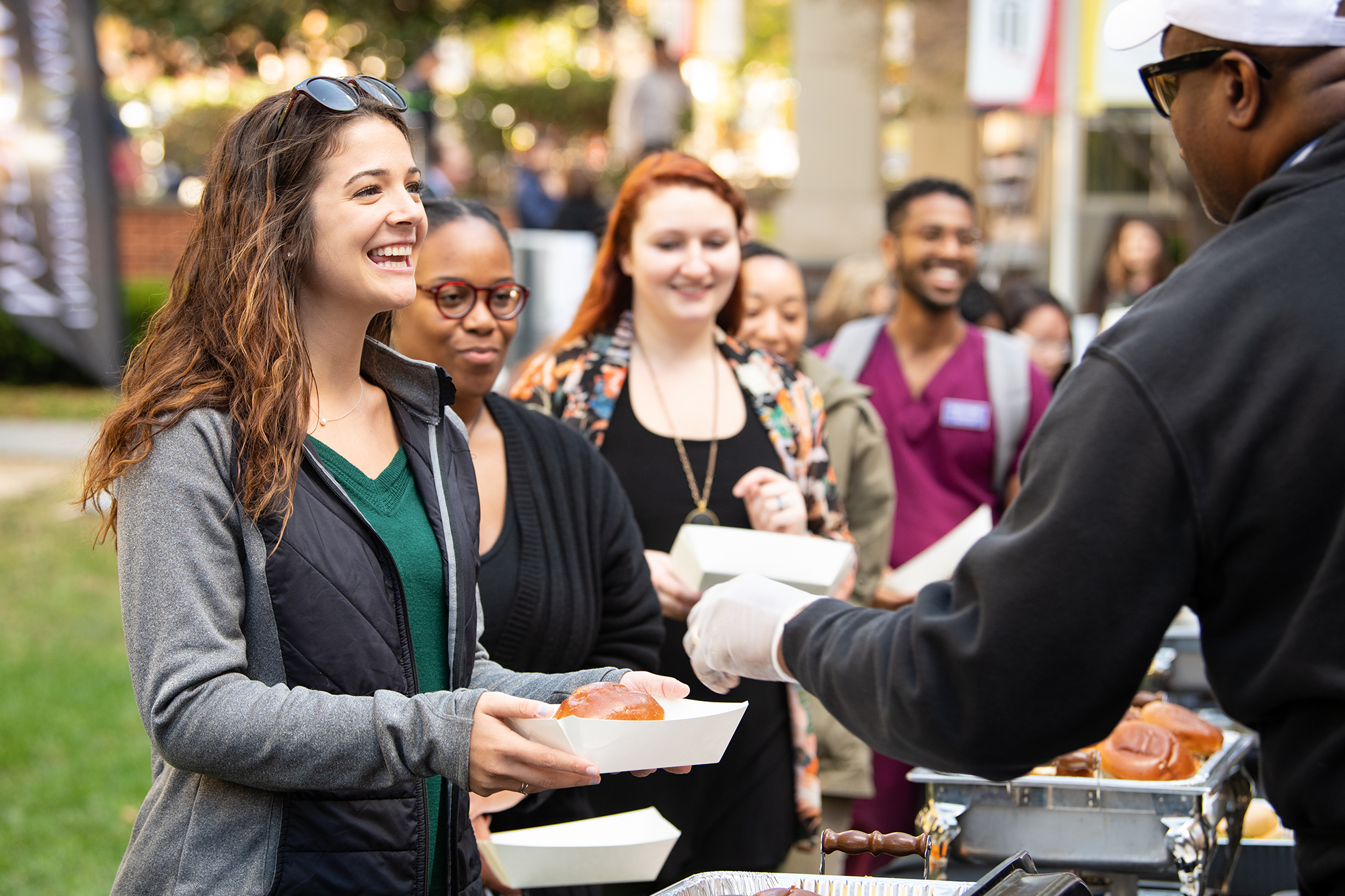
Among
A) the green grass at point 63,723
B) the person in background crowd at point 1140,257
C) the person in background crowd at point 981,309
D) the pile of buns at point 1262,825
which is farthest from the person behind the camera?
the person in background crowd at point 1140,257

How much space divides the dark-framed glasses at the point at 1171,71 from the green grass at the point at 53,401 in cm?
1290

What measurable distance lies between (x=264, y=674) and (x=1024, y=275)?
13.4 m

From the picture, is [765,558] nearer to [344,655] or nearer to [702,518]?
[702,518]

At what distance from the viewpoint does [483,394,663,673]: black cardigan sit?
100 inches

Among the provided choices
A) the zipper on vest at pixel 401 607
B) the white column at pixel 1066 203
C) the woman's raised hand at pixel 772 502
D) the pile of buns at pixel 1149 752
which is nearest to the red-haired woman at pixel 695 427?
the woman's raised hand at pixel 772 502

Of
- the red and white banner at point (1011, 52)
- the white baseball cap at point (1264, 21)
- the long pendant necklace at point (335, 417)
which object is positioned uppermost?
the red and white banner at point (1011, 52)

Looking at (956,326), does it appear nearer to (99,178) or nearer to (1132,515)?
(1132,515)

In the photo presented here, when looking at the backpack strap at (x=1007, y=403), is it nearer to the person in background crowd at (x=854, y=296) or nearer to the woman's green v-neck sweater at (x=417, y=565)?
the person in background crowd at (x=854, y=296)

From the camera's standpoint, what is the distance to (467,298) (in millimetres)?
2793


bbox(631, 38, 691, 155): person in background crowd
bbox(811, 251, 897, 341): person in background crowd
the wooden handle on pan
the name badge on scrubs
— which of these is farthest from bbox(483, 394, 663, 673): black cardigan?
bbox(631, 38, 691, 155): person in background crowd

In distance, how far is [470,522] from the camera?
2113 mm

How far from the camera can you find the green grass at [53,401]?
13.6m

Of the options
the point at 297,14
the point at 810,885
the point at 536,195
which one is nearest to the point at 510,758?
the point at 810,885

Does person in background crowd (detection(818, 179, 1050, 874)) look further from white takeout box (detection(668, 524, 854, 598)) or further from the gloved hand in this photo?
the gloved hand
